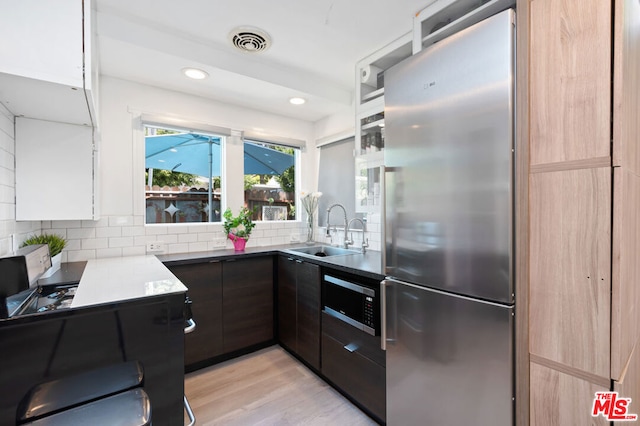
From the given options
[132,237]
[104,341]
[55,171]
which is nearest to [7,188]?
[55,171]

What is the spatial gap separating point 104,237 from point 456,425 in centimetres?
272

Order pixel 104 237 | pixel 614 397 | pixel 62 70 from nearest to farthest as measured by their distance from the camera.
A: pixel 614 397
pixel 62 70
pixel 104 237

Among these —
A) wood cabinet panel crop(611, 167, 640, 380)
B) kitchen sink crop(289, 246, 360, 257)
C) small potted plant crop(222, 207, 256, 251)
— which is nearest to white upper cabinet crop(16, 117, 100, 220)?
small potted plant crop(222, 207, 256, 251)

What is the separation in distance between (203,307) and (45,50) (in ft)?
6.10

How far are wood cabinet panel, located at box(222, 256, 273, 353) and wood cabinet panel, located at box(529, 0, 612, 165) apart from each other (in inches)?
87.3

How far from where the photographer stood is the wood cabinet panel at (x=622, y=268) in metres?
1.00

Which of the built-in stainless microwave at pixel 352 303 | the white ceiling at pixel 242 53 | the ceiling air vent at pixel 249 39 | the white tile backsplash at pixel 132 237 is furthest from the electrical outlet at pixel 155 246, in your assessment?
the ceiling air vent at pixel 249 39

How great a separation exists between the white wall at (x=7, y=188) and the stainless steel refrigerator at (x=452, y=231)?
204cm

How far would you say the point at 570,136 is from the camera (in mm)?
1099

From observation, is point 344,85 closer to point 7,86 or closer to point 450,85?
point 450,85

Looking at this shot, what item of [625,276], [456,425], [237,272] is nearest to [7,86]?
[237,272]

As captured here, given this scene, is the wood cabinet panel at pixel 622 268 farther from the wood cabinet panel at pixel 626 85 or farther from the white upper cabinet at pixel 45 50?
the white upper cabinet at pixel 45 50

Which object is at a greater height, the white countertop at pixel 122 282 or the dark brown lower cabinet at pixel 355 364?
the white countertop at pixel 122 282

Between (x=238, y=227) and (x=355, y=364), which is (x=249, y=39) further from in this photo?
(x=355, y=364)
